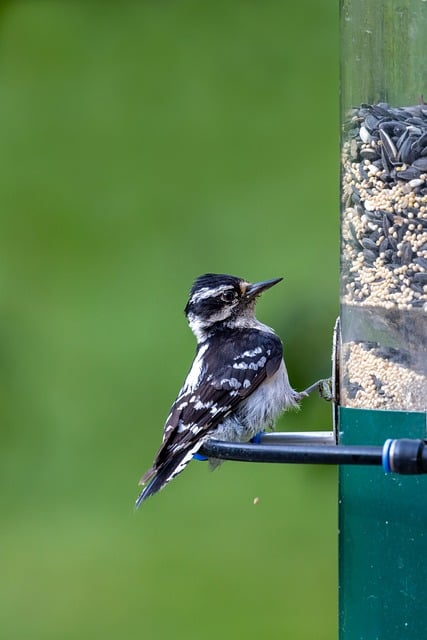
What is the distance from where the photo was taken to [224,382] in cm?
470

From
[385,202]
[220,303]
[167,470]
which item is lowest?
[167,470]

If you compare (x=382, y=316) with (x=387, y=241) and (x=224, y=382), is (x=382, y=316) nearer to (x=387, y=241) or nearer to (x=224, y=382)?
(x=387, y=241)

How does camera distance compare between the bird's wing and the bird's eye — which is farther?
the bird's eye

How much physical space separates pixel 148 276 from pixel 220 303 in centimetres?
107

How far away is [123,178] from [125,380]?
987mm

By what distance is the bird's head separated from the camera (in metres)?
5.16

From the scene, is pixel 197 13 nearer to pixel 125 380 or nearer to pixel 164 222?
pixel 164 222

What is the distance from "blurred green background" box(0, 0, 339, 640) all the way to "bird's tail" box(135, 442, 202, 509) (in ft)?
4.42

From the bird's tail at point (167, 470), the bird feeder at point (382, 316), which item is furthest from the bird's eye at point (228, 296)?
the bird feeder at point (382, 316)

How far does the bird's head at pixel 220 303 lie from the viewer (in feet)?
16.9

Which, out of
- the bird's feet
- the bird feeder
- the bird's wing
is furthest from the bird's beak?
the bird feeder

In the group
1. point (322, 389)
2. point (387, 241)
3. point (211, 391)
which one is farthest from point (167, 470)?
point (387, 241)

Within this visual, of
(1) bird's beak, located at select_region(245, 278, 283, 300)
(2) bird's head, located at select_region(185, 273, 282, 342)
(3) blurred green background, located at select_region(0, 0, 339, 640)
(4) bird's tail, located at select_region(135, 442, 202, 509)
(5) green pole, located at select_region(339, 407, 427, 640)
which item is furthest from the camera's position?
(3) blurred green background, located at select_region(0, 0, 339, 640)

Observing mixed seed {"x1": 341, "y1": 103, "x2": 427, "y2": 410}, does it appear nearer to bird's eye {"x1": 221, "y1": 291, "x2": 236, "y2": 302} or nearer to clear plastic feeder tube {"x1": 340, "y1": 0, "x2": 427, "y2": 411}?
clear plastic feeder tube {"x1": 340, "y1": 0, "x2": 427, "y2": 411}
